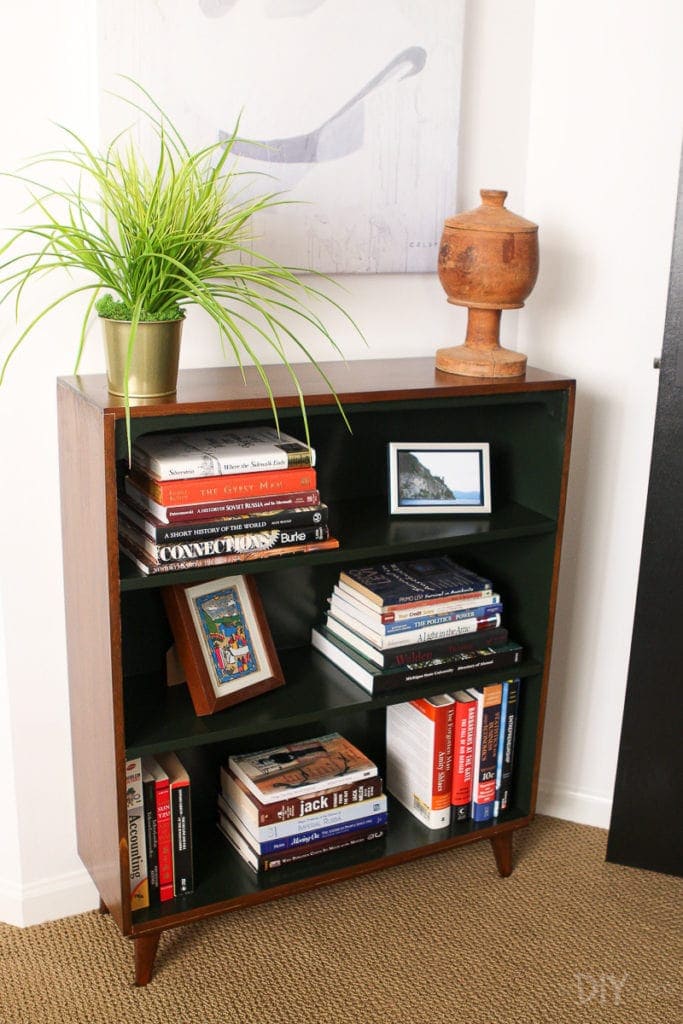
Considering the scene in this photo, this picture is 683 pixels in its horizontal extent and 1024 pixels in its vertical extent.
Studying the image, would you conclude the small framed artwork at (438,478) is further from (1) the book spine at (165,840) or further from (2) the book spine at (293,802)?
(1) the book spine at (165,840)

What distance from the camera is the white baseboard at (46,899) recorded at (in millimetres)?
1953

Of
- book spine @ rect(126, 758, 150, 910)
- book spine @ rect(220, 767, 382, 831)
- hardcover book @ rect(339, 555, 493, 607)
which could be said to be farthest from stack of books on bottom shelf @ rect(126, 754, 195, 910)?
hardcover book @ rect(339, 555, 493, 607)

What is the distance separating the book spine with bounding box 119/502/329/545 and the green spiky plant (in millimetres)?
172

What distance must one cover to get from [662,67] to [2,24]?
117cm

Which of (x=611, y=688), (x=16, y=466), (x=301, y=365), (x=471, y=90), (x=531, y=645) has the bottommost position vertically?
(x=611, y=688)

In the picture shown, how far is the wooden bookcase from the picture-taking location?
62.8 inches

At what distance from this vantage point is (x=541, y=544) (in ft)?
6.55

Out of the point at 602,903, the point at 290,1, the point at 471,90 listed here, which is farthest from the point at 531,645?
the point at 290,1

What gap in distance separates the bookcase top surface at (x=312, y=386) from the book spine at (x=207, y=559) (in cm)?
23

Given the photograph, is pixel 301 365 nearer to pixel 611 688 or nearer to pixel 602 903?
pixel 611 688

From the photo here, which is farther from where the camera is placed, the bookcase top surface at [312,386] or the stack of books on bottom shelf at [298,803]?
the stack of books on bottom shelf at [298,803]

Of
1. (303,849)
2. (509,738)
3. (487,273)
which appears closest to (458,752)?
(509,738)

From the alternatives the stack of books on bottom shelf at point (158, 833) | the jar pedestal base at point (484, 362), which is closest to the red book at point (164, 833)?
Answer: the stack of books on bottom shelf at point (158, 833)

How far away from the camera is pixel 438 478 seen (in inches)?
77.3
